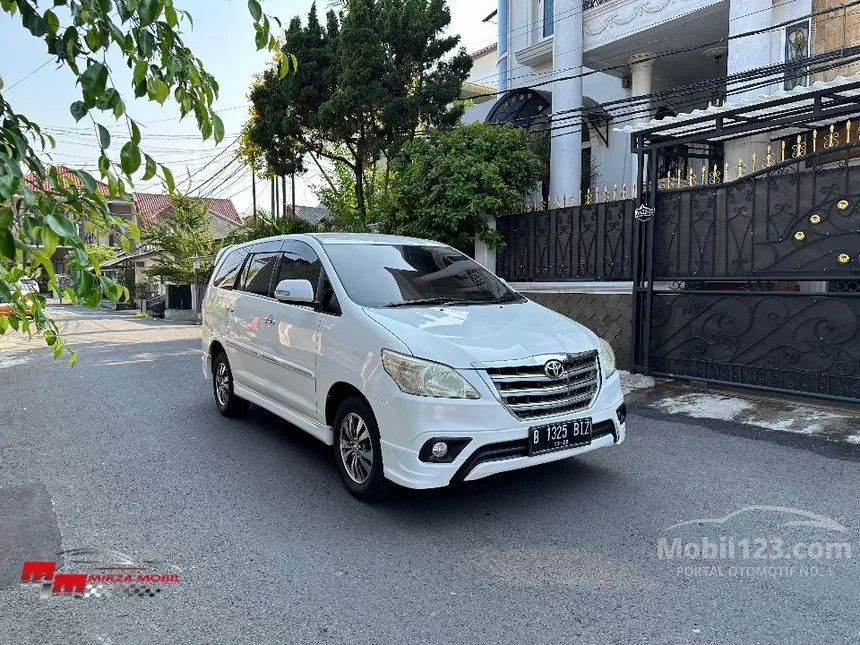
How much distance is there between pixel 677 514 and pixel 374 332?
2.20 meters

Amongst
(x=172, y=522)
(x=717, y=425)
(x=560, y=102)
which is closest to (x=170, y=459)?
(x=172, y=522)

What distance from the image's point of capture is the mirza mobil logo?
309 cm

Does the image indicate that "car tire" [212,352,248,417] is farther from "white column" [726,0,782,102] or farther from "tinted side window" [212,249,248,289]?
"white column" [726,0,782,102]

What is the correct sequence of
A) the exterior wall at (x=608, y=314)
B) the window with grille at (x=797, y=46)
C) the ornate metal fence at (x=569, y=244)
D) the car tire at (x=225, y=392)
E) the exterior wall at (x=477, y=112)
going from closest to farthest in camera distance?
the car tire at (x=225, y=392) → the exterior wall at (x=608, y=314) → the ornate metal fence at (x=569, y=244) → the window with grille at (x=797, y=46) → the exterior wall at (x=477, y=112)

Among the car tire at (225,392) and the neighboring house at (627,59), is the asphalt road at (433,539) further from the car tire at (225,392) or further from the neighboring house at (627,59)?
the neighboring house at (627,59)

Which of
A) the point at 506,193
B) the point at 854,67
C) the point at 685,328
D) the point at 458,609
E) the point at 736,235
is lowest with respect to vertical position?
the point at 458,609

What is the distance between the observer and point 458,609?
9.49 feet

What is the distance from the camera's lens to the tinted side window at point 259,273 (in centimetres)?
566

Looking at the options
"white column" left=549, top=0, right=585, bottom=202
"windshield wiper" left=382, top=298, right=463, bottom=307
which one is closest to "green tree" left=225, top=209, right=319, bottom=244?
"white column" left=549, top=0, right=585, bottom=202

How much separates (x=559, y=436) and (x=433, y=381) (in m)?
0.87

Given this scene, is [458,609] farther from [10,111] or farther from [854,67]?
[854,67]

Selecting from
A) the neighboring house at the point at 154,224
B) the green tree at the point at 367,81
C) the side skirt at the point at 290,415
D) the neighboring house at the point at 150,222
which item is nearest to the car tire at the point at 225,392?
the side skirt at the point at 290,415

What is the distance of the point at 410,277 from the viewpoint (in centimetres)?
490

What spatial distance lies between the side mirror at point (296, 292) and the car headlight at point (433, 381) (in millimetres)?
1175
